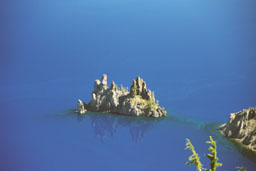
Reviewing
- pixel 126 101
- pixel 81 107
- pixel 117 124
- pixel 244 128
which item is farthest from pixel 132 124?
pixel 244 128

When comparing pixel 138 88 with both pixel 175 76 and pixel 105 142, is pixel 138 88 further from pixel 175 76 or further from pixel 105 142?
pixel 175 76

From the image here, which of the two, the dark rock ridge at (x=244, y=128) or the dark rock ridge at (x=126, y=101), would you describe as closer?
the dark rock ridge at (x=244, y=128)

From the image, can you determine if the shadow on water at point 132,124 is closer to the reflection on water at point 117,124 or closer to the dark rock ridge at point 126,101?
the reflection on water at point 117,124

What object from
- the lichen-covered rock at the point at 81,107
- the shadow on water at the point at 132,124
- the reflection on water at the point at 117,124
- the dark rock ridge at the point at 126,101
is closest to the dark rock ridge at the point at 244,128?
the shadow on water at the point at 132,124

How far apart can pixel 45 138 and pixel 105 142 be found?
40.7ft

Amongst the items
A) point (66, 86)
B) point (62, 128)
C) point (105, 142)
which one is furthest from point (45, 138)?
point (66, 86)

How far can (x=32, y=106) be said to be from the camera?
98.4 m

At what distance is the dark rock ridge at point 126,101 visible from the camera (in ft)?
270

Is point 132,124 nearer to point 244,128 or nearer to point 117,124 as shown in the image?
point 117,124

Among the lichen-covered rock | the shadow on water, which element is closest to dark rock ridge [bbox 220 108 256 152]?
the shadow on water

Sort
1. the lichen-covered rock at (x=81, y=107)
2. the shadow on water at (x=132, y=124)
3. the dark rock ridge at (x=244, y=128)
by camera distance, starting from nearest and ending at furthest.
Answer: the dark rock ridge at (x=244, y=128) → the shadow on water at (x=132, y=124) → the lichen-covered rock at (x=81, y=107)

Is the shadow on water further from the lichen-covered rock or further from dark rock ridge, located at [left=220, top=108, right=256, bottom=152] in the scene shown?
dark rock ridge, located at [left=220, top=108, right=256, bottom=152]

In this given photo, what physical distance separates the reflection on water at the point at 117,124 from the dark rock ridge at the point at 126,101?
1515 millimetres

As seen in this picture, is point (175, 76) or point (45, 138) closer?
point (45, 138)
